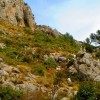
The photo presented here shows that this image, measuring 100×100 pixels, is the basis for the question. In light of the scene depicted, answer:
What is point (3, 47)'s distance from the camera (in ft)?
164

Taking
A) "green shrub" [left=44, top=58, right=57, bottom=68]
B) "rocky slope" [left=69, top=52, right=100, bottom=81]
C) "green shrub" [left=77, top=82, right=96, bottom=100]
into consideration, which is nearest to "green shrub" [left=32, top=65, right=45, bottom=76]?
"green shrub" [left=44, top=58, right=57, bottom=68]

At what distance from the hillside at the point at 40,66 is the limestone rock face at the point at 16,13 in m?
0.32

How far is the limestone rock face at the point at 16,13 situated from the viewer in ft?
220

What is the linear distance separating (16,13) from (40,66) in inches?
1078

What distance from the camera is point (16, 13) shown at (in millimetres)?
69750

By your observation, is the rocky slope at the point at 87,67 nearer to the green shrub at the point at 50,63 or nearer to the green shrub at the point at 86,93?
the green shrub at the point at 50,63

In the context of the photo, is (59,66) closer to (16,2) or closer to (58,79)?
(58,79)

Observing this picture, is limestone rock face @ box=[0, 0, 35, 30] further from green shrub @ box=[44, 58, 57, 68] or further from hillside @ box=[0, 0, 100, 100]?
green shrub @ box=[44, 58, 57, 68]

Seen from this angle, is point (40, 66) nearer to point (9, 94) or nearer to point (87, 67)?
point (87, 67)

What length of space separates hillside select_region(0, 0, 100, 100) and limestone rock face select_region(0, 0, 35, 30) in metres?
0.32

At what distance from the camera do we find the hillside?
117ft

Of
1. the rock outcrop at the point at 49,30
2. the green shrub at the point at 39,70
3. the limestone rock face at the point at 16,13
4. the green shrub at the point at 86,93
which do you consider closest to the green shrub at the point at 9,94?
the green shrub at the point at 86,93

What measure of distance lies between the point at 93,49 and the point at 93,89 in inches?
1153

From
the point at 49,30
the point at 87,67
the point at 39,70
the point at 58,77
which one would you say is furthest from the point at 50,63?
the point at 49,30
